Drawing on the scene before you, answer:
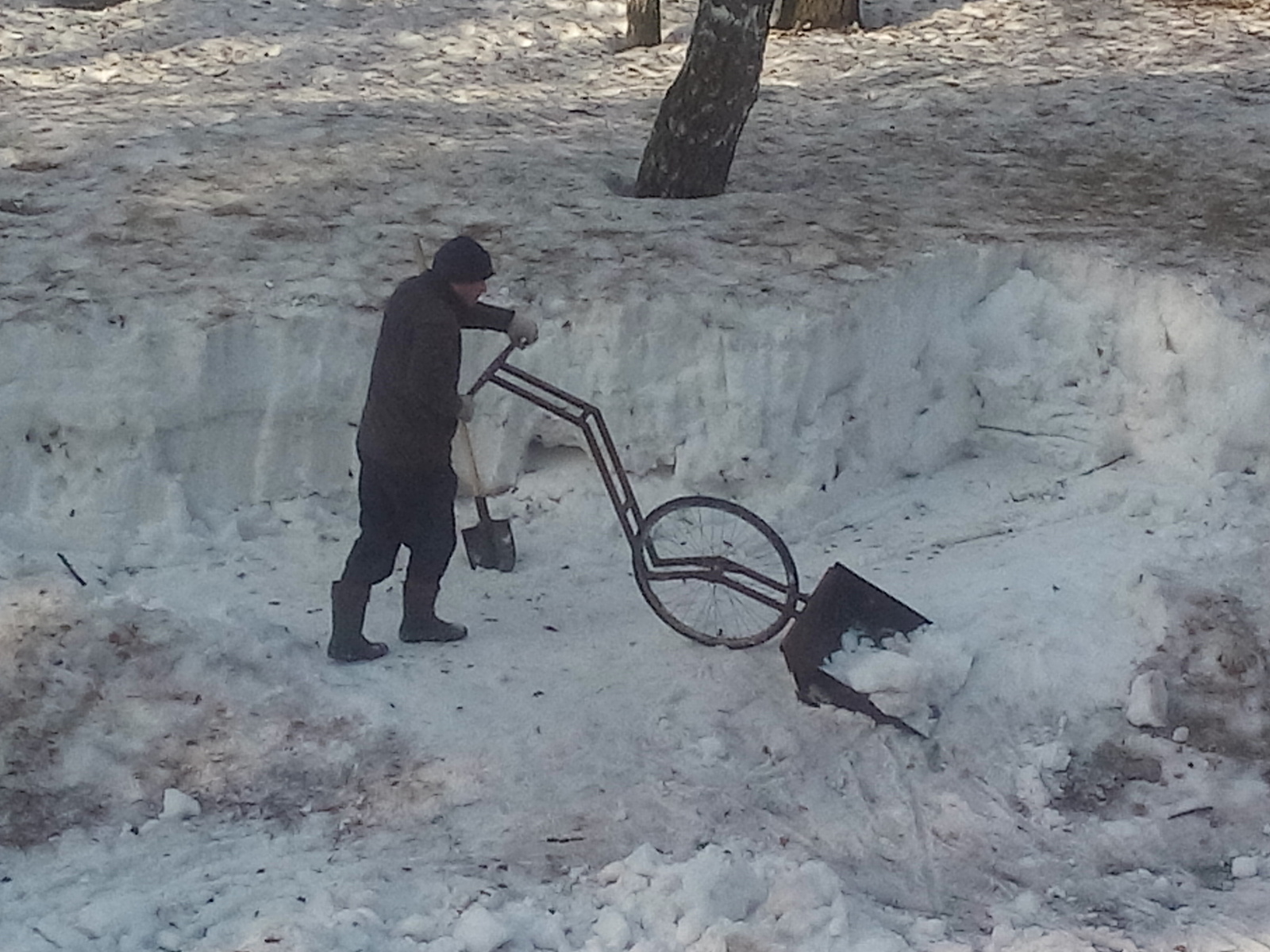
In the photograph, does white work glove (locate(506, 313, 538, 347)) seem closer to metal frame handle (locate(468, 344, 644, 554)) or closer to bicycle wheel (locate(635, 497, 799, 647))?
metal frame handle (locate(468, 344, 644, 554))

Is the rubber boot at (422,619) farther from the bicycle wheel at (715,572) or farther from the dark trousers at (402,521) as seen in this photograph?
the bicycle wheel at (715,572)

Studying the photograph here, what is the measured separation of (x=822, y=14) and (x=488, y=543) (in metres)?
7.05

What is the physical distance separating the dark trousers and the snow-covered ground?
0.37m

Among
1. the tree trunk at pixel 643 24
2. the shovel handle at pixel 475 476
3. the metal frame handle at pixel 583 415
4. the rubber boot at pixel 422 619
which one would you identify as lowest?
the rubber boot at pixel 422 619

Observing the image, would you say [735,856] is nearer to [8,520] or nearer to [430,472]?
[430,472]

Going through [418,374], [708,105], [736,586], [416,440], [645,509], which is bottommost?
[645,509]

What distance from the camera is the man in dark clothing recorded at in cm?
503

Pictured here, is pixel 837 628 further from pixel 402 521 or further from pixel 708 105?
pixel 708 105

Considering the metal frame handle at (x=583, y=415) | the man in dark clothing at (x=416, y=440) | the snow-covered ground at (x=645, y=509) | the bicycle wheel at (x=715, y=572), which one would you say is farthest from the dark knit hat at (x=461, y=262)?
the snow-covered ground at (x=645, y=509)

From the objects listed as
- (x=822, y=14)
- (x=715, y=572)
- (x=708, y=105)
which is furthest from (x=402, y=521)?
(x=822, y=14)

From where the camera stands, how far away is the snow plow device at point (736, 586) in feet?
16.9

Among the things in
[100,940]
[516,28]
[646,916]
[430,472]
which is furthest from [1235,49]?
[100,940]

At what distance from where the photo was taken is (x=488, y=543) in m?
6.09

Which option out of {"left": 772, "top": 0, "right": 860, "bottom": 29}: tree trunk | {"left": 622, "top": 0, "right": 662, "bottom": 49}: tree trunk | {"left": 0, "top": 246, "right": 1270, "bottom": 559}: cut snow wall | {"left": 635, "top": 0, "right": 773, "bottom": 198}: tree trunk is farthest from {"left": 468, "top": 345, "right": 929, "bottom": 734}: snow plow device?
{"left": 772, "top": 0, "right": 860, "bottom": 29}: tree trunk
